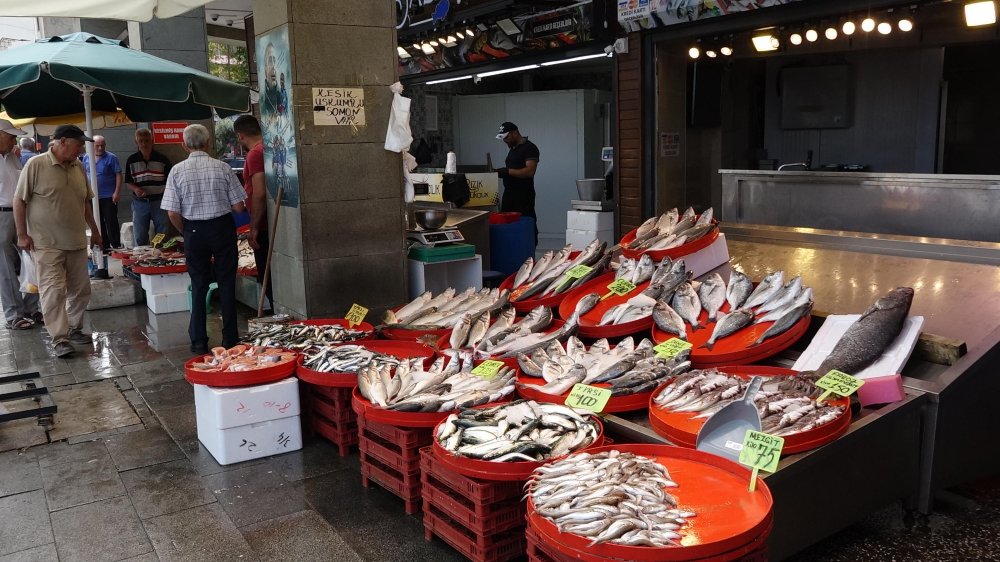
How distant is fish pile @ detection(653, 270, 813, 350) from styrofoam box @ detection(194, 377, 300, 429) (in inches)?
90.0

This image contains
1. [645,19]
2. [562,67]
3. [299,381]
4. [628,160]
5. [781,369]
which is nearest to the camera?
[781,369]

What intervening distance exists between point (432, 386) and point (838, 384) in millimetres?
1978

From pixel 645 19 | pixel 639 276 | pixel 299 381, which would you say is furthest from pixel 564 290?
pixel 645 19

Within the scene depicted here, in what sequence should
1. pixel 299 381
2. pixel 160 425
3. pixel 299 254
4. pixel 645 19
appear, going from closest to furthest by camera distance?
pixel 299 381
pixel 160 425
pixel 299 254
pixel 645 19

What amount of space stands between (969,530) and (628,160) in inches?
303

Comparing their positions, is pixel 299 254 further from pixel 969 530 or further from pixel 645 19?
pixel 645 19

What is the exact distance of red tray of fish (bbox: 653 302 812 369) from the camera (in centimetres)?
409

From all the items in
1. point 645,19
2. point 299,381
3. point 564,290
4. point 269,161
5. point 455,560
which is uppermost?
point 645,19

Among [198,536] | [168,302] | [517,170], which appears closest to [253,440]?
[198,536]

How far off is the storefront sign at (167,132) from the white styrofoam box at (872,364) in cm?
1158

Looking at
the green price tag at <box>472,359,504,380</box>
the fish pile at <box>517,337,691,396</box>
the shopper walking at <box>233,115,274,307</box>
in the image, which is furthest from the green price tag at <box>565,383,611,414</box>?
the shopper walking at <box>233,115,274,307</box>

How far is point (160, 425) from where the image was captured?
215 inches

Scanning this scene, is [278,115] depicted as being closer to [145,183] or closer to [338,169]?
[338,169]

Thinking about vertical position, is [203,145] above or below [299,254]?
above
